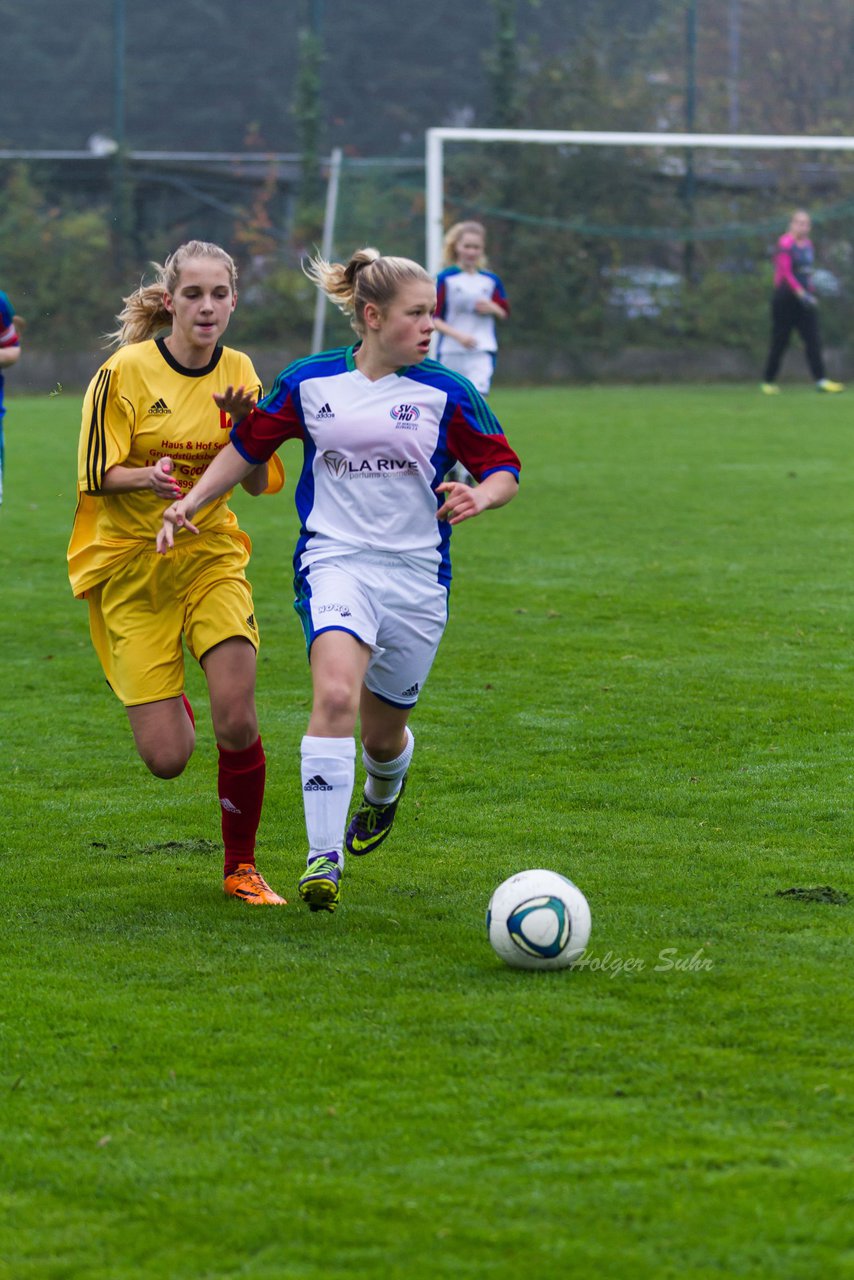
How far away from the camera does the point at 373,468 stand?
4781 mm

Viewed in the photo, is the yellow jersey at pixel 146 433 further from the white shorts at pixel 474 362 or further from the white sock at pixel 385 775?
the white shorts at pixel 474 362

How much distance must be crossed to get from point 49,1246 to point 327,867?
1.76m

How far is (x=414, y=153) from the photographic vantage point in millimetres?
33344

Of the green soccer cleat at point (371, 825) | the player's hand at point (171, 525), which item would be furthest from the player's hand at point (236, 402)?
the green soccer cleat at point (371, 825)

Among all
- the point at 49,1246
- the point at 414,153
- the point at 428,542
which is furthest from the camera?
the point at 414,153

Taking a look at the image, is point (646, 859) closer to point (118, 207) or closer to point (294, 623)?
point (294, 623)

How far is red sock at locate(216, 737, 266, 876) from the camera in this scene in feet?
16.3

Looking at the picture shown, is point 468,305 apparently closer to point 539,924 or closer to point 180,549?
point 180,549

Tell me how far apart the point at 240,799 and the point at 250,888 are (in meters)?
0.28

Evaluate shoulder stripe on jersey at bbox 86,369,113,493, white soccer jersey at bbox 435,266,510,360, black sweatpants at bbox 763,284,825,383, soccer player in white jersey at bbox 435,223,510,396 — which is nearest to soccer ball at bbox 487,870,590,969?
shoulder stripe on jersey at bbox 86,369,113,493

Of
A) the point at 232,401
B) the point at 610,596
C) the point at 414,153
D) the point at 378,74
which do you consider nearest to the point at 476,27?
the point at 378,74

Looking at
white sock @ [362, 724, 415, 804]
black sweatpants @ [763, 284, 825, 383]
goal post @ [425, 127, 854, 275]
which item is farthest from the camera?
black sweatpants @ [763, 284, 825, 383]

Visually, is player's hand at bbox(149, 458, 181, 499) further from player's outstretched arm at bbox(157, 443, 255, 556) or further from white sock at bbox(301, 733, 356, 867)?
white sock at bbox(301, 733, 356, 867)

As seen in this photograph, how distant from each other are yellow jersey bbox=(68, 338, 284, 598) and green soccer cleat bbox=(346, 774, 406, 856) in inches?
36.4
